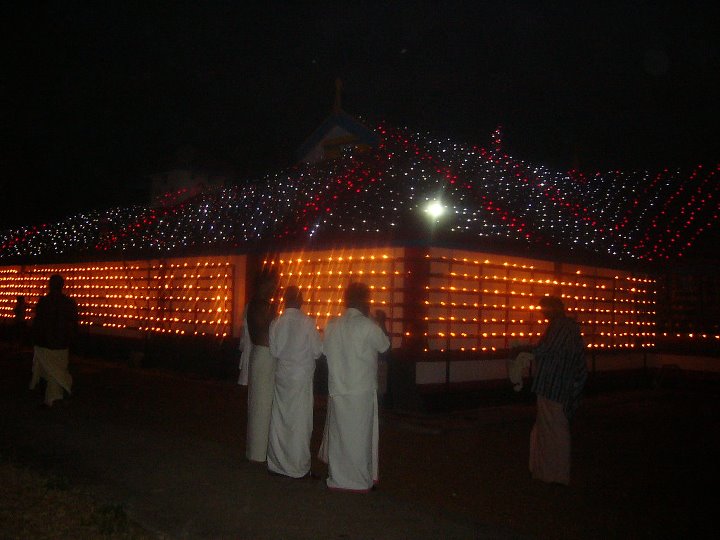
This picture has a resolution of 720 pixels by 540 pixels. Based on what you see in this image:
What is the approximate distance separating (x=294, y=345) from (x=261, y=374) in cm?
76

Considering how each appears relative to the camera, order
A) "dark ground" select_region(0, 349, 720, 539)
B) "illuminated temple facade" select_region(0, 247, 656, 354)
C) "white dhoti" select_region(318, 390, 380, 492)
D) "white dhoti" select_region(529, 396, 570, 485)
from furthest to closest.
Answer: "illuminated temple facade" select_region(0, 247, 656, 354)
"white dhoti" select_region(529, 396, 570, 485)
"white dhoti" select_region(318, 390, 380, 492)
"dark ground" select_region(0, 349, 720, 539)

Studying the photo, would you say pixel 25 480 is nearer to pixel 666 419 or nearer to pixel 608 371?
pixel 666 419

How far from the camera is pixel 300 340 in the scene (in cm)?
704

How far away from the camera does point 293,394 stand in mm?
7047

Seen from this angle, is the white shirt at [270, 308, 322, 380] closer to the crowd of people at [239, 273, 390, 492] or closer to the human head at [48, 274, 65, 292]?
the crowd of people at [239, 273, 390, 492]

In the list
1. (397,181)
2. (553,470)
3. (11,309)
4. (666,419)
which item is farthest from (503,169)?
(11,309)

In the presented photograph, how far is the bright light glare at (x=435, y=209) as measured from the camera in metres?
11.1

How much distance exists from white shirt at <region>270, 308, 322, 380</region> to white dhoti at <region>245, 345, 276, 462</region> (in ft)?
1.66

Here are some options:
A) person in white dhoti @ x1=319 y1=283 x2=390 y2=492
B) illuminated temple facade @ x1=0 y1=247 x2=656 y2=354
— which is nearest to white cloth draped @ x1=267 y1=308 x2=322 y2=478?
person in white dhoti @ x1=319 y1=283 x2=390 y2=492

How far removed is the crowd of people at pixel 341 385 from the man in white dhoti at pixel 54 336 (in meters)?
4.23

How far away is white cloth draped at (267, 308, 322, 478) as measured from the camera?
7008 mm

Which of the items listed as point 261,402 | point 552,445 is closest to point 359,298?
point 261,402

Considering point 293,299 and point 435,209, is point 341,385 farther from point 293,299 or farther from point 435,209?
point 435,209

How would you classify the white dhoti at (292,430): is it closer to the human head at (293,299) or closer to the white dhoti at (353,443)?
the white dhoti at (353,443)
